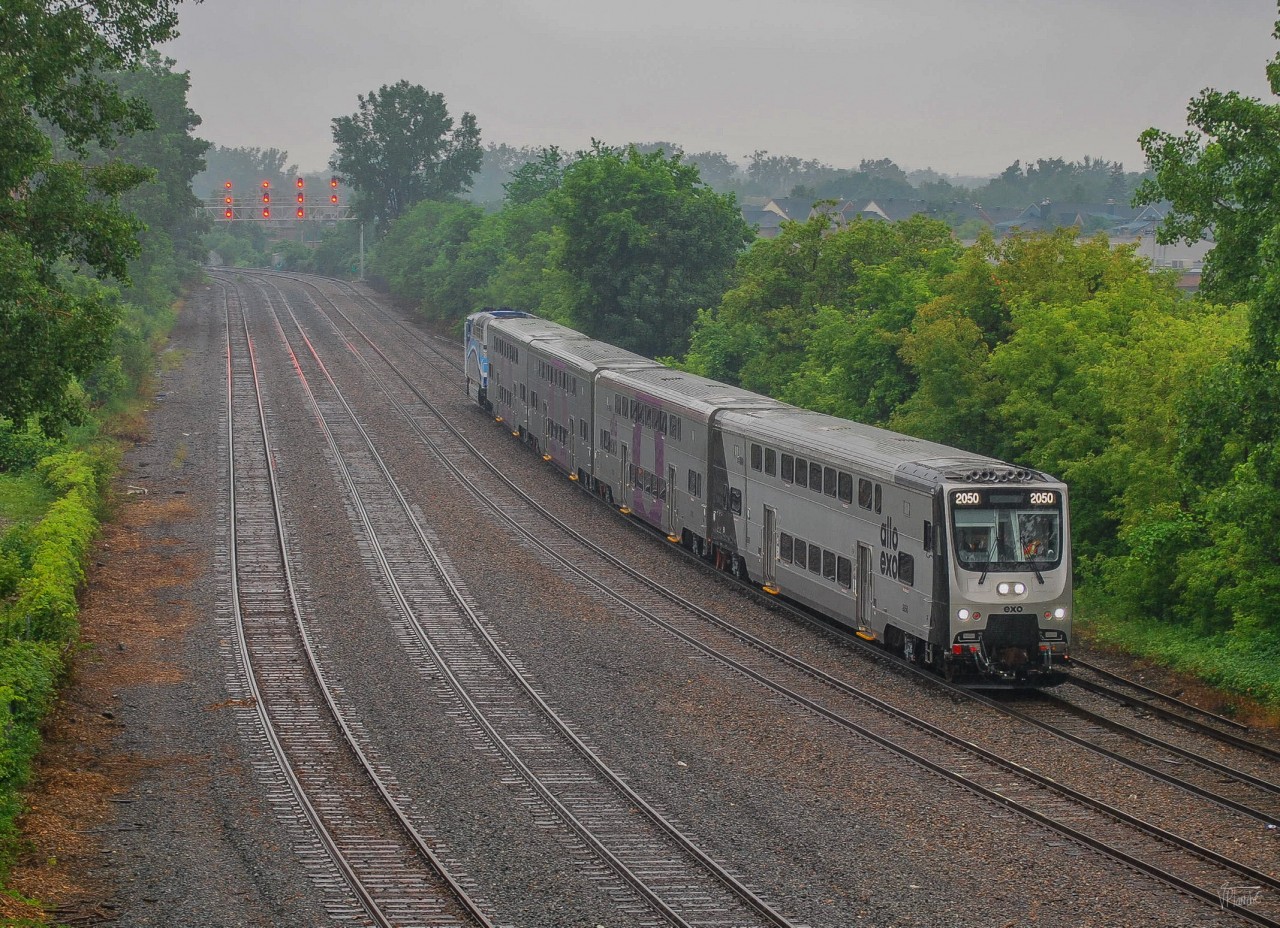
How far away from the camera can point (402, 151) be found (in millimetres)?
133125

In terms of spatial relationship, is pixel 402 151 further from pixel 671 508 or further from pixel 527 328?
pixel 671 508

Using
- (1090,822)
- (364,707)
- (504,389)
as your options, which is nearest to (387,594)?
(364,707)

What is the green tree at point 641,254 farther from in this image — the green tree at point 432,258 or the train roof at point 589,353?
the green tree at point 432,258

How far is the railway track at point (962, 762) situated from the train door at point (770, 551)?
65.3 inches

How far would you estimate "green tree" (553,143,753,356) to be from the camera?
66.5 meters

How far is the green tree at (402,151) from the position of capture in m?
130

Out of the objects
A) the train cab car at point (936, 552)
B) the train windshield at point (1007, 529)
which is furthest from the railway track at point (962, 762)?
the train windshield at point (1007, 529)

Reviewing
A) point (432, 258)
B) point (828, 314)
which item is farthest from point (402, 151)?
point (828, 314)

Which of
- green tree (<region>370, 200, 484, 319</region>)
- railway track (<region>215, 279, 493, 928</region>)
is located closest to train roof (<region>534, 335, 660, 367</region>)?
railway track (<region>215, 279, 493, 928</region>)

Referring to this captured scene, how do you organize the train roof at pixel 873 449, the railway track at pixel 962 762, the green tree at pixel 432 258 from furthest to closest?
1. the green tree at pixel 432 258
2. the train roof at pixel 873 449
3. the railway track at pixel 962 762

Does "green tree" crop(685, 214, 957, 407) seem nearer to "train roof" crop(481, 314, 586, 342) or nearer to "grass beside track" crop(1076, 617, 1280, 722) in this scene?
"train roof" crop(481, 314, 586, 342)

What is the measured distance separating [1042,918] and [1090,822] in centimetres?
326

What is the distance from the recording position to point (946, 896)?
50.8 feet

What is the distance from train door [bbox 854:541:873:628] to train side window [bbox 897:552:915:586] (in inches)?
44.4
